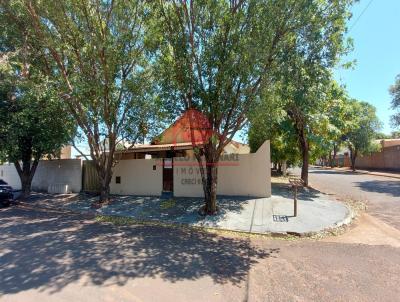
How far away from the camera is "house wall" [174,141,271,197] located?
42.9 feet

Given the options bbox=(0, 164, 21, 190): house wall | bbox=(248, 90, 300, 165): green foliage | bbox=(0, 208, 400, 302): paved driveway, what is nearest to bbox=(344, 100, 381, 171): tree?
bbox=(248, 90, 300, 165): green foliage

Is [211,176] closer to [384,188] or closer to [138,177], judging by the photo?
[138,177]

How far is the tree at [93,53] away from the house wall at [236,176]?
139 inches

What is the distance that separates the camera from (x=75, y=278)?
4.90m

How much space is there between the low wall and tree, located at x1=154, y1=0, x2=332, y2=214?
31154 mm

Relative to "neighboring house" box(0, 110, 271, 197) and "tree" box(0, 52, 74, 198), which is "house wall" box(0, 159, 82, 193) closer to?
"neighboring house" box(0, 110, 271, 197)

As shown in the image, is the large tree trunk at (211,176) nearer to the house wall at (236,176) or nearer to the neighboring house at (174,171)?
the neighboring house at (174,171)

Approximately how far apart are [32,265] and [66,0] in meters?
9.21

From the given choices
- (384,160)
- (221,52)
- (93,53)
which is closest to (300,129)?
(221,52)

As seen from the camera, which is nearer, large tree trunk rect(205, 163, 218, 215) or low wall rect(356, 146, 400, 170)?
large tree trunk rect(205, 163, 218, 215)

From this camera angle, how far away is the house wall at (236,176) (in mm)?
13078

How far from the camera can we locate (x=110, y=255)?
20.3ft

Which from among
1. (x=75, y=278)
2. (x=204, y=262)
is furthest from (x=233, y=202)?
(x=75, y=278)

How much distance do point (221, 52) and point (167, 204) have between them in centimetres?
701
